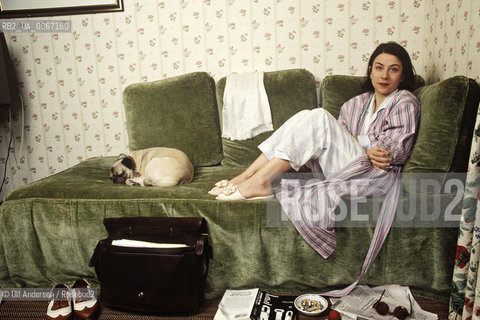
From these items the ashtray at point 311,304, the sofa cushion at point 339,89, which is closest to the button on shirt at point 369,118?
the sofa cushion at point 339,89

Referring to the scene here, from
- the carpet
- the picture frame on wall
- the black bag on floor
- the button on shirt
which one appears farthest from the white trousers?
the picture frame on wall

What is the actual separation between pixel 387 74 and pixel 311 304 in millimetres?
1269

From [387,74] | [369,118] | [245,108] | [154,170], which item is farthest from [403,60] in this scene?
[154,170]

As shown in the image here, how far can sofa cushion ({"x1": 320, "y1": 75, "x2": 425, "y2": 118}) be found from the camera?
215 centimetres

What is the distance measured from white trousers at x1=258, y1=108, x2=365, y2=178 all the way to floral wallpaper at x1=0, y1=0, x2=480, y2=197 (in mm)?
899

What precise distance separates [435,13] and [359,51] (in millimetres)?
490

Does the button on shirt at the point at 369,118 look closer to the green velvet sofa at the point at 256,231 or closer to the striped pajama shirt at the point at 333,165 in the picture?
the striped pajama shirt at the point at 333,165

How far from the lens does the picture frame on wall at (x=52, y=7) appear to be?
2.46m

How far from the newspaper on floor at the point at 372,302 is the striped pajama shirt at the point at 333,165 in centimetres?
5

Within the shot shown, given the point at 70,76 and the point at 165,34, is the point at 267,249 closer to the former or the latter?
the point at 165,34

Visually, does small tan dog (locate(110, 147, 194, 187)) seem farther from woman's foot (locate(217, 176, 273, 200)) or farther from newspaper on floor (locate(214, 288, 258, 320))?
newspaper on floor (locate(214, 288, 258, 320))

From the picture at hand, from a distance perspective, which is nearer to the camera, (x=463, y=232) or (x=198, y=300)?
(x=463, y=232)

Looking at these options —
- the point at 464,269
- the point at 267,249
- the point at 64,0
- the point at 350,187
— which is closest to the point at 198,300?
the point at 267,249

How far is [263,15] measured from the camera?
7.77ft
